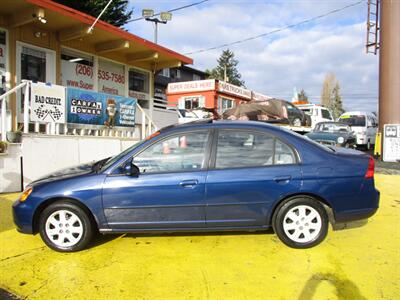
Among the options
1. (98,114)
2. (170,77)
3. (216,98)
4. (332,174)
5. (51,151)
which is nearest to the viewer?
(332,174)

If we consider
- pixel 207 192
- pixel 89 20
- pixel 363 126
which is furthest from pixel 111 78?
pixel 363 126

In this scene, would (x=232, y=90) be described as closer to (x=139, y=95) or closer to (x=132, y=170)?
(x=139, y=95)

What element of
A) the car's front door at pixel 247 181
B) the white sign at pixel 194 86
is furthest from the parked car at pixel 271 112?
the car's front door at pixel 247 181

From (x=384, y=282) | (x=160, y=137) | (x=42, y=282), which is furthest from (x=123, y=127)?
(x=384, y=282)

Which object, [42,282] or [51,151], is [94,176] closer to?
[42,282]

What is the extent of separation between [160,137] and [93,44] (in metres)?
7.80

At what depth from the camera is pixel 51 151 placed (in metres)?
8.15

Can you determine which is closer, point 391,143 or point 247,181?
point 247,181

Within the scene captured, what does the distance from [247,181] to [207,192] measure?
481 mm

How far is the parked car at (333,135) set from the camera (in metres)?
14.2

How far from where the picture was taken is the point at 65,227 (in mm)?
4555

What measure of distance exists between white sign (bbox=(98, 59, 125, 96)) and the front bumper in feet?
25.4

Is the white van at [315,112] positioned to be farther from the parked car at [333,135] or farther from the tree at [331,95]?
the tree at [331,95]

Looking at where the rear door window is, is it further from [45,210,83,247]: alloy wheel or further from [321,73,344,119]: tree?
[321,73,344,119]: tree
